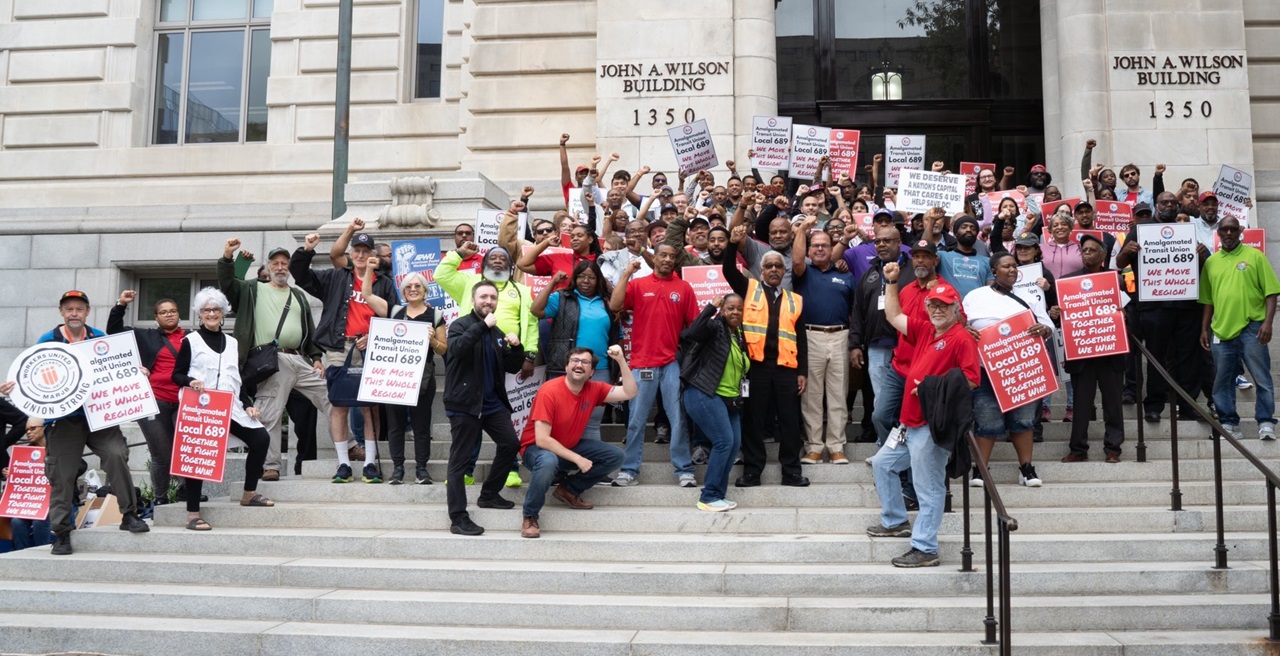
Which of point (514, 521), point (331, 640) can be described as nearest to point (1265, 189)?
point (514, 521)

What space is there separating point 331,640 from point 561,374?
11.1ft

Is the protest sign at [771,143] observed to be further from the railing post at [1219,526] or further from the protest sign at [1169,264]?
the railing post at [1219,526]

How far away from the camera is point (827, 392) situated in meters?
10.5

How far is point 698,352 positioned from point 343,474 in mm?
3507

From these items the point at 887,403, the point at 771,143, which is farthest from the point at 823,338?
the point at 771,143

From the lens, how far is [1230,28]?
55.7 ft

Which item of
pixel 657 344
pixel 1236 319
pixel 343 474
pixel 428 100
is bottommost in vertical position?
pixel 343 474

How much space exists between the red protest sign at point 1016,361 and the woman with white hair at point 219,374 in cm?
628

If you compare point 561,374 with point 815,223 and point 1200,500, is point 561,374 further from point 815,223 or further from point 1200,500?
point 1200,500

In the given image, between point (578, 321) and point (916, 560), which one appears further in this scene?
point (578, 321)

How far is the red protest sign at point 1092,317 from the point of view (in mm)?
10258

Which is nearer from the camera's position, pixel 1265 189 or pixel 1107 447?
pixel 1107 447

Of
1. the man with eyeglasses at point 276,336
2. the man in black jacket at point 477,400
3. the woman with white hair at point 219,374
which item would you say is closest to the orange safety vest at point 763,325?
the man in black jacket at point 477,400

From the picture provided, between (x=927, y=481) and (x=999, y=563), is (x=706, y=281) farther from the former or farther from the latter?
(x=999, y=563)
